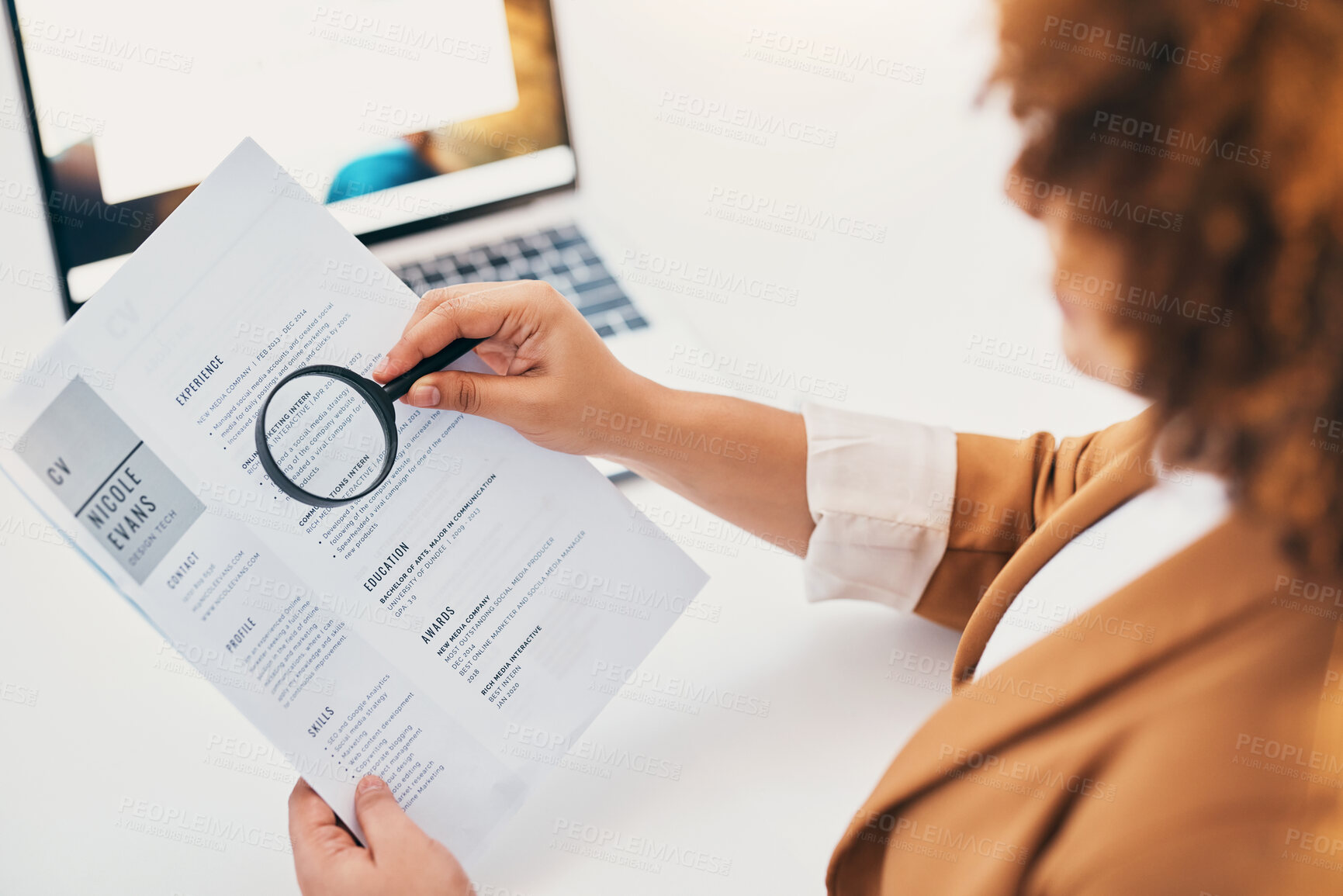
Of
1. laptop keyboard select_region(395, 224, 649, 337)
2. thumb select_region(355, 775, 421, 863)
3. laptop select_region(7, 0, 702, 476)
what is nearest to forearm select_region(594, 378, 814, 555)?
laptop select_region(7, 0, 702, 476)

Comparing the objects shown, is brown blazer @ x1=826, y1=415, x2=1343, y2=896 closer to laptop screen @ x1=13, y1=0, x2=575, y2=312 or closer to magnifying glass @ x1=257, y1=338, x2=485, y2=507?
magnifying glass @ x1=257, y1=338, x2=485, y2=507

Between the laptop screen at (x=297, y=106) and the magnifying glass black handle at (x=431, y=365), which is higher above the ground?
the laptop screen at (x=297, y=106)

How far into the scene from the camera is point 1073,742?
0.60 metres

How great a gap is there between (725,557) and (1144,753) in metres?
0.44

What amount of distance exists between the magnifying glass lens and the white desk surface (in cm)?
28

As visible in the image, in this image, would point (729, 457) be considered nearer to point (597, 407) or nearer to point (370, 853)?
point (597, 407)

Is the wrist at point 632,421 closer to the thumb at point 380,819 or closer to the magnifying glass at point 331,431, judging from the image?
the magnifying glass at point 331,431

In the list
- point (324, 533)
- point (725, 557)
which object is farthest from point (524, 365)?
point (725, 557)

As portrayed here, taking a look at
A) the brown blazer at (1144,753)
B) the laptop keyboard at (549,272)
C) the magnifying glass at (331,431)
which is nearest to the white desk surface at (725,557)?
the laptop keyboard at (549,272)

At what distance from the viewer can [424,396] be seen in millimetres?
652

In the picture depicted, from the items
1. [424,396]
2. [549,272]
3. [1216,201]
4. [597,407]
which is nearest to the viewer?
[1216,201]

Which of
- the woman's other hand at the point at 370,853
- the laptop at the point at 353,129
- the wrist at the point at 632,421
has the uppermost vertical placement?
the laptop at the point at 353,129

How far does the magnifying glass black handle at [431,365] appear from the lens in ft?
2.14

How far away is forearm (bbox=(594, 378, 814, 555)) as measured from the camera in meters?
0.83
